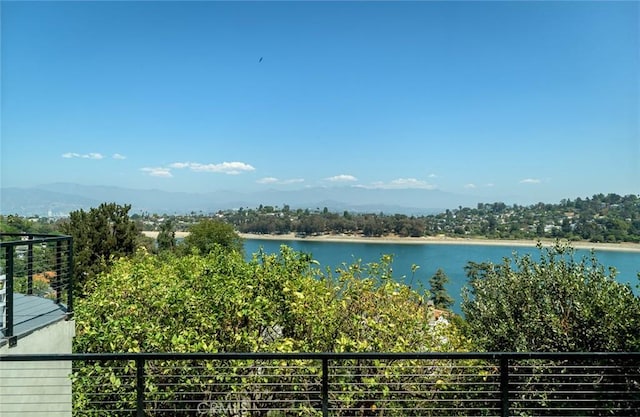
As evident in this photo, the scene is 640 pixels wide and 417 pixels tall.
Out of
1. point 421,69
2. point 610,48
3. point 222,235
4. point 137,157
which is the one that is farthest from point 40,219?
point 610,48

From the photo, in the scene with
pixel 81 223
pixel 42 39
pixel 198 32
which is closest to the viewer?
pixel 198 32

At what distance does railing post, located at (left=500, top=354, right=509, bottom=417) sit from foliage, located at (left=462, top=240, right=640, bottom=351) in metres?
4.74

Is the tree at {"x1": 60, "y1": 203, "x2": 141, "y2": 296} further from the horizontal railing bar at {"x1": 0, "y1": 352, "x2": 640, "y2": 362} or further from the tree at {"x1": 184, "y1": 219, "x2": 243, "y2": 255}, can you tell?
the horizontal railing bar at {"x1": 0, "y1": 352, "x2": 640, "y2": 362}

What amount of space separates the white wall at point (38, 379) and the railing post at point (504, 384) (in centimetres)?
270

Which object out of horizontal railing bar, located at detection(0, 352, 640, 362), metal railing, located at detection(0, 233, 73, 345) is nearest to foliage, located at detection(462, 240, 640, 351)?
horizontal railing bar, located at detection(0, 352, 640, 362)

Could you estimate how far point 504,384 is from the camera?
1.93 m

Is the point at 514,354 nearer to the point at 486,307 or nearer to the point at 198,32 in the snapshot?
the point at 486,307

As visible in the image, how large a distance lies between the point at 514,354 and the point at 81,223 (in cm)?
1902

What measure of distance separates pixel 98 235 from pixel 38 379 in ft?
51.5

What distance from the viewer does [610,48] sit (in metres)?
7.98

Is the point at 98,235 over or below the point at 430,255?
over

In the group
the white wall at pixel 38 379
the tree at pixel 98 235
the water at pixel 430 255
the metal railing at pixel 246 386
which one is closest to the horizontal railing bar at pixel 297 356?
the metal railing at pixel 246 386

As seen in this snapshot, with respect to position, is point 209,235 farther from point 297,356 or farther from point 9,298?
point 297,356

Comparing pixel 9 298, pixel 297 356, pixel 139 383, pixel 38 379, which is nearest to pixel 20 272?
pixel 9 298
